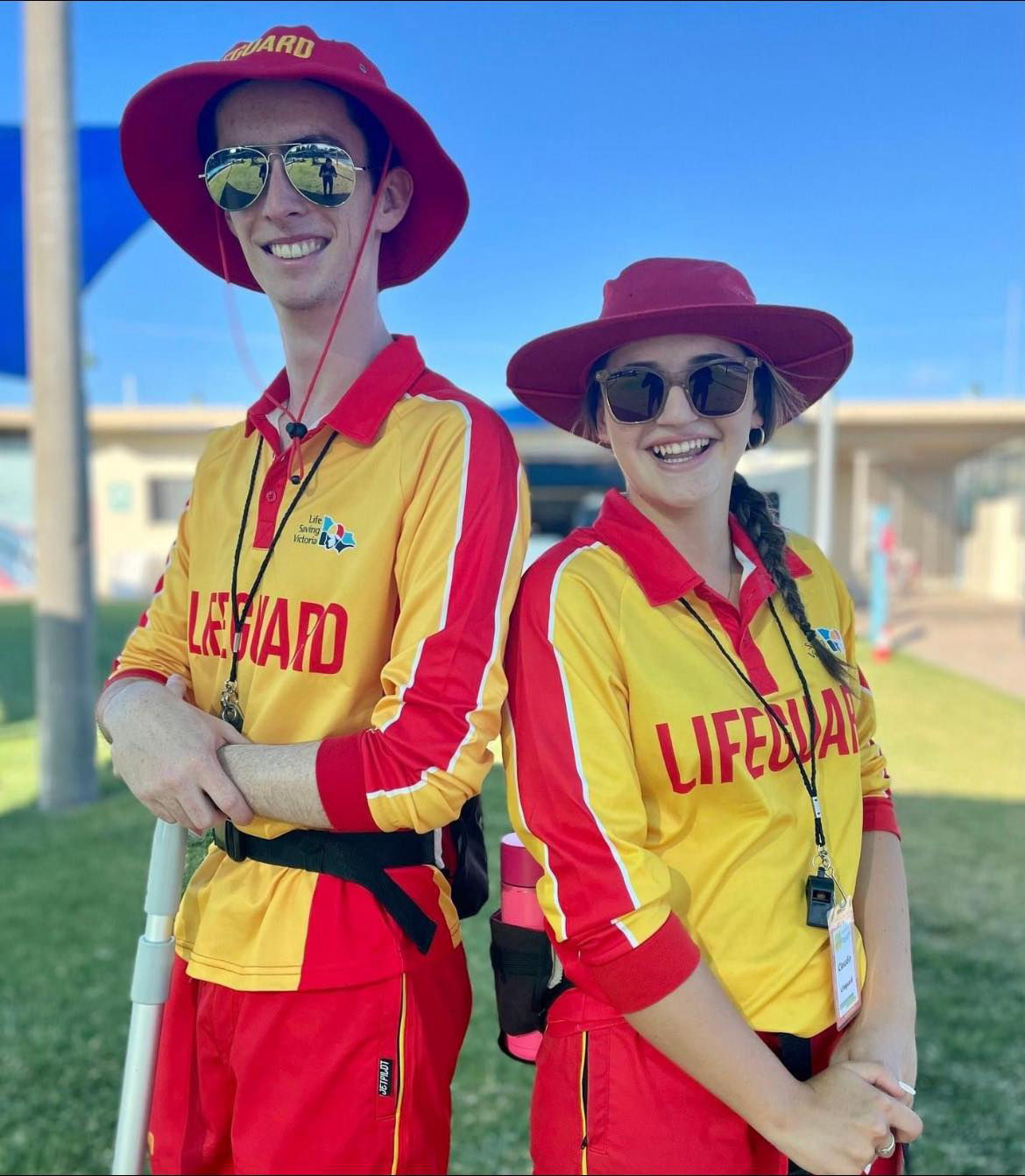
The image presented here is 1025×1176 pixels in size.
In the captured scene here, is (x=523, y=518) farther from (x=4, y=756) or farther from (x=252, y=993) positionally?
(x=4, y=756)

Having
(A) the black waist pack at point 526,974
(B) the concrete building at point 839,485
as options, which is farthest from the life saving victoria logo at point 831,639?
(B) the concrete building at point 839,485

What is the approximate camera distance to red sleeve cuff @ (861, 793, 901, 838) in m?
1.61

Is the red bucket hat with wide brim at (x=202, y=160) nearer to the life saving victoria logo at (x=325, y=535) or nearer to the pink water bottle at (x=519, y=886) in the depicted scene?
the life saving victoria logo at (x=325, y=535)

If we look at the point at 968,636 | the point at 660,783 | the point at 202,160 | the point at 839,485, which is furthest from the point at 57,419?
the point at 839,485

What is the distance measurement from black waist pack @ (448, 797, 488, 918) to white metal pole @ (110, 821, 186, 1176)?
1.34 ft

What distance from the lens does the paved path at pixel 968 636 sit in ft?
35.1

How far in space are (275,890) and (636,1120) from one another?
0.58 meters

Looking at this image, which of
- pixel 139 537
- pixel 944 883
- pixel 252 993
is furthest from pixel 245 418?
pixel 139 537

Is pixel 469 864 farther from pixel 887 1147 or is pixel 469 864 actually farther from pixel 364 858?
pixel 887 1147

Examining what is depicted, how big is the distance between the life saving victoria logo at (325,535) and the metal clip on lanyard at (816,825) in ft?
1.61

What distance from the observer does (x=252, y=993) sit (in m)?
1.37

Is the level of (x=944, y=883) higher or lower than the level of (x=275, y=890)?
lower

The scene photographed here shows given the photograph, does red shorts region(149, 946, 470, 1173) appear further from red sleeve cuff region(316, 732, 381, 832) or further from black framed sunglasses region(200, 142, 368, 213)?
black framed sunglasses region(200, 142, 368, 213)

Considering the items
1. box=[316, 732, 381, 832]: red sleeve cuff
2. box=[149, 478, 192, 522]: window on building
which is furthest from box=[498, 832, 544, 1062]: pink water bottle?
box=[149, 478, 192, 522]: window on building
